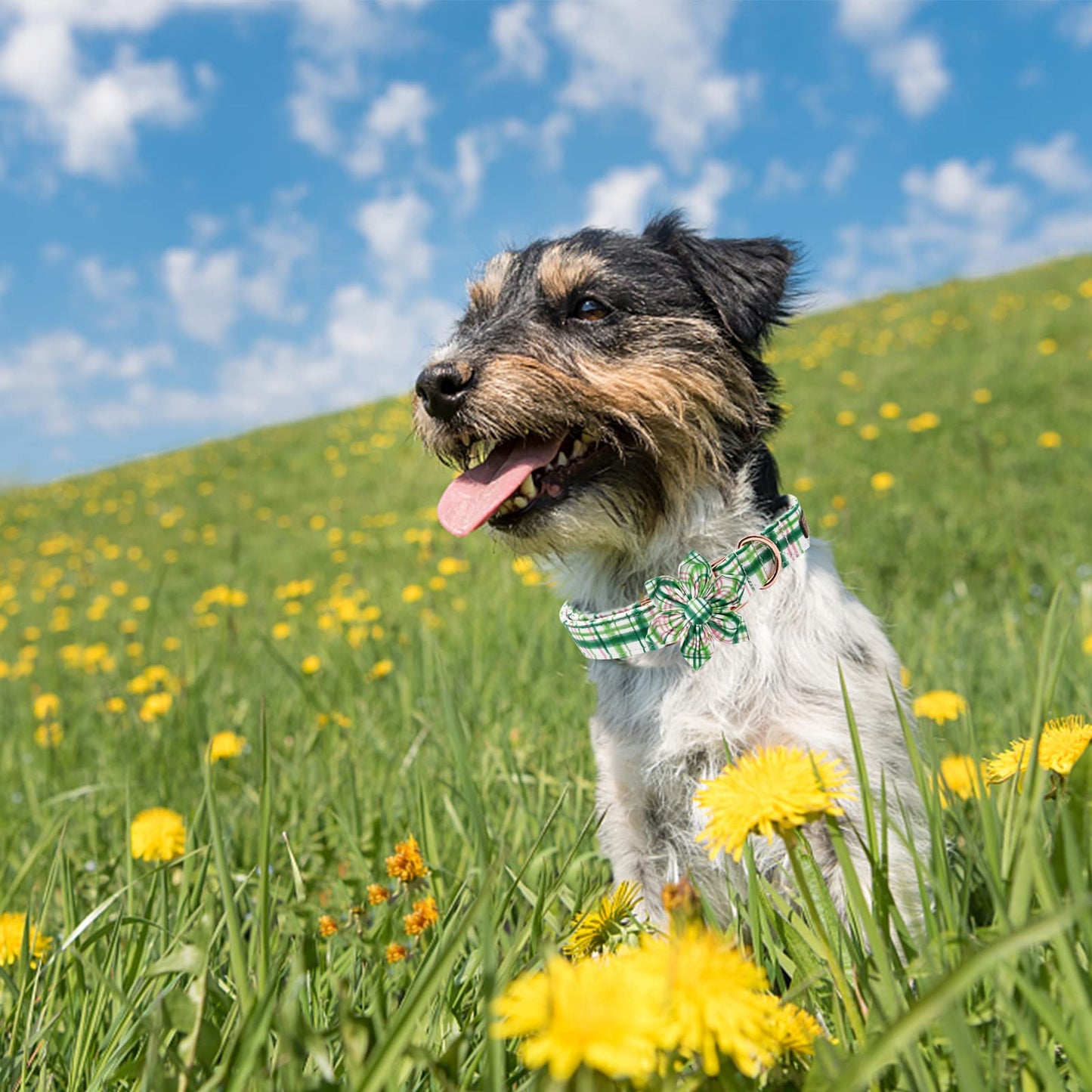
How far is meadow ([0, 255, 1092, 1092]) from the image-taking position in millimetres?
1217

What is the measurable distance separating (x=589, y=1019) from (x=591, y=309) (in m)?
2.58

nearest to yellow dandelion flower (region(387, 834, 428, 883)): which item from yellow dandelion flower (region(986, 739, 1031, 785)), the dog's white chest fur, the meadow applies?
the meadow

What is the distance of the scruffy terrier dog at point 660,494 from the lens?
2.50 metres

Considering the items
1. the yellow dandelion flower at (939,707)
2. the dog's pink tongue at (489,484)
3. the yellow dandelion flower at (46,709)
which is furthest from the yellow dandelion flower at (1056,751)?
the yellow dandelion flower at (46,709)

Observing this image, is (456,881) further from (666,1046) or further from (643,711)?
(666,1046)

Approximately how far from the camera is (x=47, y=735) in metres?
4.80

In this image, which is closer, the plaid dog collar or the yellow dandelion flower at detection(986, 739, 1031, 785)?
the yellow dandelion flower at detection(986, 739, 1031, 785)

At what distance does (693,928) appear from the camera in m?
1.07

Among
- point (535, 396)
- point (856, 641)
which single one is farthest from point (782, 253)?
point (856, 641)

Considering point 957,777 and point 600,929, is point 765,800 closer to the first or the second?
point 600,929

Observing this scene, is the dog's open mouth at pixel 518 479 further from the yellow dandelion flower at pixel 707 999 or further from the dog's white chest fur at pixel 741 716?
the yellow dandelion flower at pixel 707 999

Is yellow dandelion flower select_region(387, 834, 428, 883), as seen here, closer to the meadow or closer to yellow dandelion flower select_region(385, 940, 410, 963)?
the meadow

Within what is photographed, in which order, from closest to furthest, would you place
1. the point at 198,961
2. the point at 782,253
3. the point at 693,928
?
the point at 693,928, the point at 198,961, the point at 782,253

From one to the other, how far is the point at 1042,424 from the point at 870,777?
28.8 feet
